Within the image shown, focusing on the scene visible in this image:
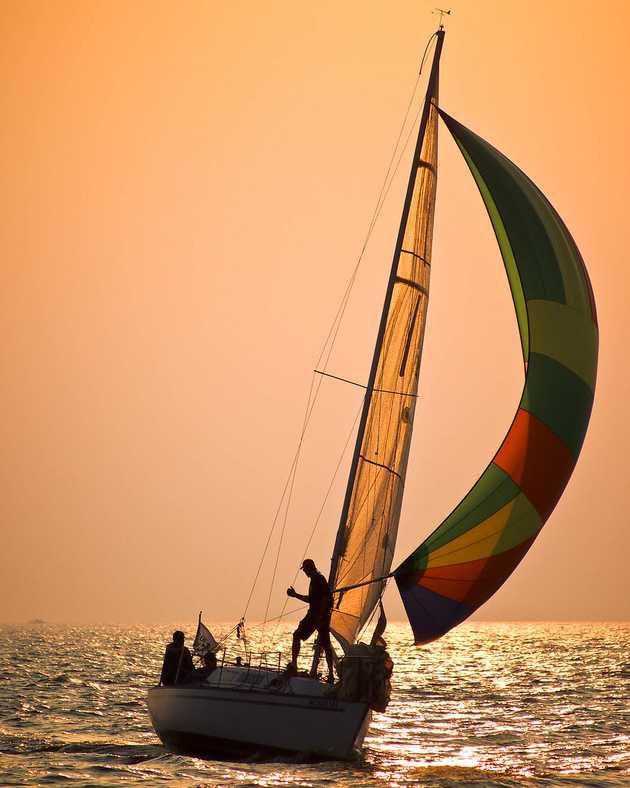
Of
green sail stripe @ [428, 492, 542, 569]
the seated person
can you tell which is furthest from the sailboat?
the seated person

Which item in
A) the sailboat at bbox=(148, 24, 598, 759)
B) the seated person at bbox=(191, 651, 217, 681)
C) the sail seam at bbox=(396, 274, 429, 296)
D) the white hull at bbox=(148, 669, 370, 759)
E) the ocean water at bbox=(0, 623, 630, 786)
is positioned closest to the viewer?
A: the white hull at bbox=(148, 669, 370, 759)

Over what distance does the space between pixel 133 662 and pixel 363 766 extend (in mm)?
36757

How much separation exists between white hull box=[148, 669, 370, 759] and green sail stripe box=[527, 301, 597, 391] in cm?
606

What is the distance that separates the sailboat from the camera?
57.3 feet

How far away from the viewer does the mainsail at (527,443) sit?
17.9 meters

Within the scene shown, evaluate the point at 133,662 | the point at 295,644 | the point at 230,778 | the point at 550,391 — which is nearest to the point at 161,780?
the point at 230,778

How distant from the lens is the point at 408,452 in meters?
19.8

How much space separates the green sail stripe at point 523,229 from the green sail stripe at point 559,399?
1.10 m

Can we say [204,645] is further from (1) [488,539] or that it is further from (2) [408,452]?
(1) [488,539]

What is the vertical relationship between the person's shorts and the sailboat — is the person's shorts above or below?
below

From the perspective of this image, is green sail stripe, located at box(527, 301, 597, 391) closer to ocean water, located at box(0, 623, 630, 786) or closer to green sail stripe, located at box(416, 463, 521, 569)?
green sail stripe, located at box(416, 463, 521, 569)

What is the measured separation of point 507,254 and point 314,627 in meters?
6.70

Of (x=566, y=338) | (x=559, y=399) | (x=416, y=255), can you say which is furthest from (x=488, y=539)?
(x=416, y=255)

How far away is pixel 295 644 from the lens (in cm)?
1717
